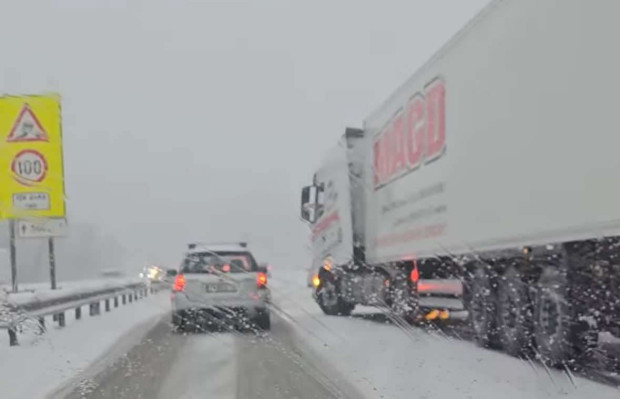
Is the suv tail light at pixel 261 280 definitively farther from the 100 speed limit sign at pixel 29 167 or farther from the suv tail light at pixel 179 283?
the 100 speed limit sign at pixel 29 167

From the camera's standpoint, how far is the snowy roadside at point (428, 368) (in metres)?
7.94

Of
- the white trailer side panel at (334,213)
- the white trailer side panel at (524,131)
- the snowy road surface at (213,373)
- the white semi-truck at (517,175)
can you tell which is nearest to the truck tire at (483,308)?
the white semi-truck at (517,175)

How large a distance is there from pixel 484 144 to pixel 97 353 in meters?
6.22

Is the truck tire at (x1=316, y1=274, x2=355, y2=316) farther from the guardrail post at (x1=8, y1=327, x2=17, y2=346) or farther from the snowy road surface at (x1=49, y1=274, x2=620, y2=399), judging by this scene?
the guardrail post at (x1=8, y1=327, x2=17, y2=346)

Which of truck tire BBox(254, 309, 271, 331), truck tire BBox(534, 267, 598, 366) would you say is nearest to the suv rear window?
truck tire BBox(254, 309, 271, 331)

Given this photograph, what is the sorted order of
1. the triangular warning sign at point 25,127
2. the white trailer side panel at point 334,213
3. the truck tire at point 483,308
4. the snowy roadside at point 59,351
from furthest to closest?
the triangular warning sign at point 25,127
the white trailer side panel at point 334,213
the truck tire at point 483,308
the snowy roadside at point 59,351

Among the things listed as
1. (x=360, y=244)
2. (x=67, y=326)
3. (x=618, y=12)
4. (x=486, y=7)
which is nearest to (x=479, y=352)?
(x=486, y=7)

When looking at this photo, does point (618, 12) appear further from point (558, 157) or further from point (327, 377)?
point (327, 377)

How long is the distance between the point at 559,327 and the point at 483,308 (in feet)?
7.33

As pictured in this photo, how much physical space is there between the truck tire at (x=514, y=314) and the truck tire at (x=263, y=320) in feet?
17.2

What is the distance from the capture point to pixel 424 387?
324 inches

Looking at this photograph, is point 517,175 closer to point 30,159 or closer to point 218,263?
point 218,263

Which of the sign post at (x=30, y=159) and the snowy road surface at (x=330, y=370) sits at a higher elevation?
the sign post at (x=30, y=159)

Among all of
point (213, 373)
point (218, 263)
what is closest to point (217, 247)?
point (218, 263)
